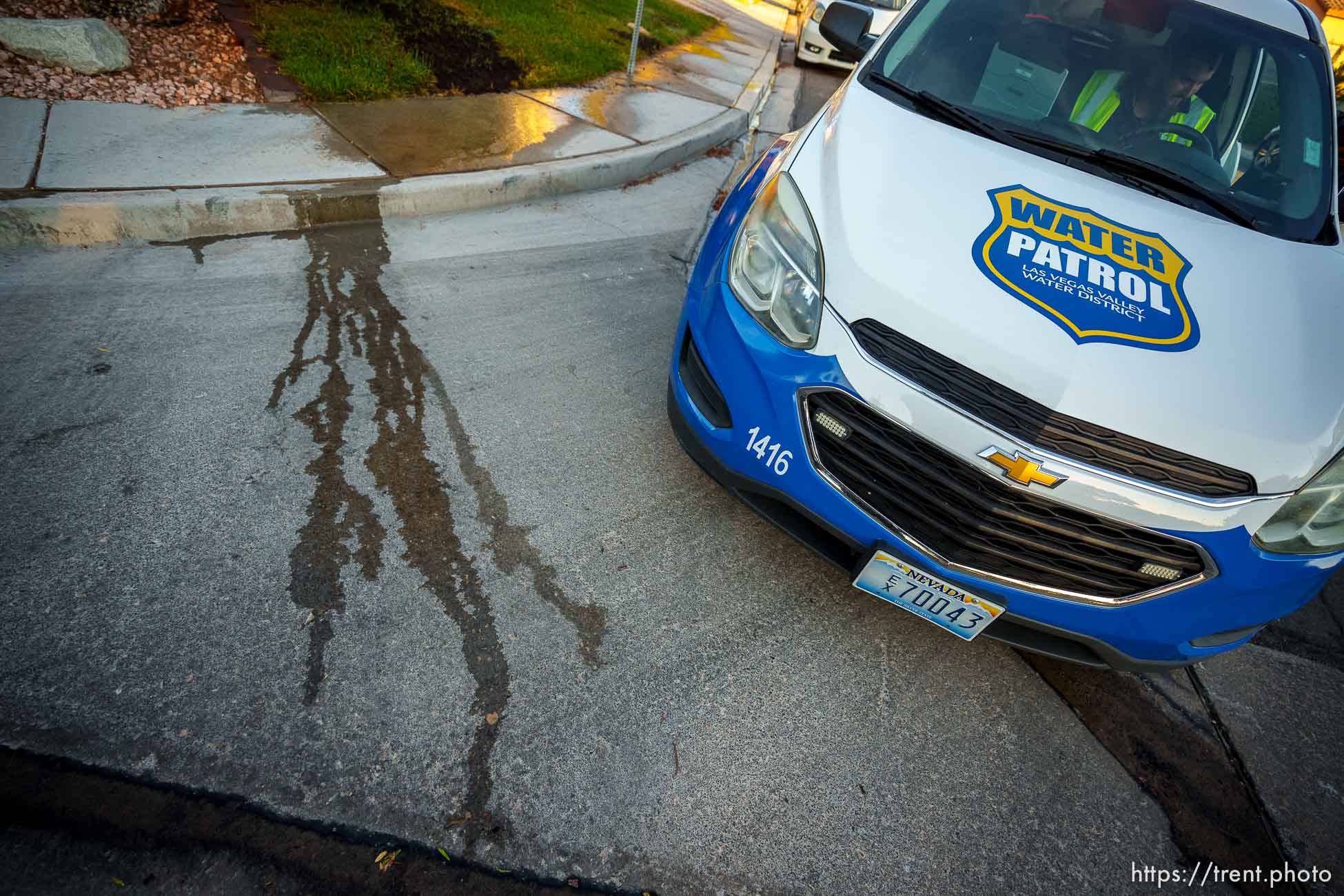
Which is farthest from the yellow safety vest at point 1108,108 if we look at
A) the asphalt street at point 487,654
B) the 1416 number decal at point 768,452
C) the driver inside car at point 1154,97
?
the asphalt street at point 487,654

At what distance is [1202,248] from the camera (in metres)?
2.22

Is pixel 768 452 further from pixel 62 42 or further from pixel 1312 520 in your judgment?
pixel 62 42

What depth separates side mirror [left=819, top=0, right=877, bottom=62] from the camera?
3281 millimetres

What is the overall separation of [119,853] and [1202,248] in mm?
3226

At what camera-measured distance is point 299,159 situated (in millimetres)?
4250

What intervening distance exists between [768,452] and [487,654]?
3.26 ft

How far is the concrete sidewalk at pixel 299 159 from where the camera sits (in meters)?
3.55

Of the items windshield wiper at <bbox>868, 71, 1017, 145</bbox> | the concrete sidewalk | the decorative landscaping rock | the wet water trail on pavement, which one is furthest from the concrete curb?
the decorative landscaping rock

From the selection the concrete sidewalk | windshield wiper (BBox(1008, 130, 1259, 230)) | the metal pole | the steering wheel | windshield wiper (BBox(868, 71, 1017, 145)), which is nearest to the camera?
windshield wiper (BBox(1008, 130, 1259, 230))

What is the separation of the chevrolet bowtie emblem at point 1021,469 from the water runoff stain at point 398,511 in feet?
4.03

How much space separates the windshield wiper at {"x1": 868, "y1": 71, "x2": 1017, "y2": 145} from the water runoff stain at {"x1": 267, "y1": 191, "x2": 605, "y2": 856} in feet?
6.86

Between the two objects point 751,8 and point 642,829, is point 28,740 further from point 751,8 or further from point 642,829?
point 751,8

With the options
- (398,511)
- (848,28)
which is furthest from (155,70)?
(848,28)

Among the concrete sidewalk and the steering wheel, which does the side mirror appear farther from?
the concrete sidewalk
